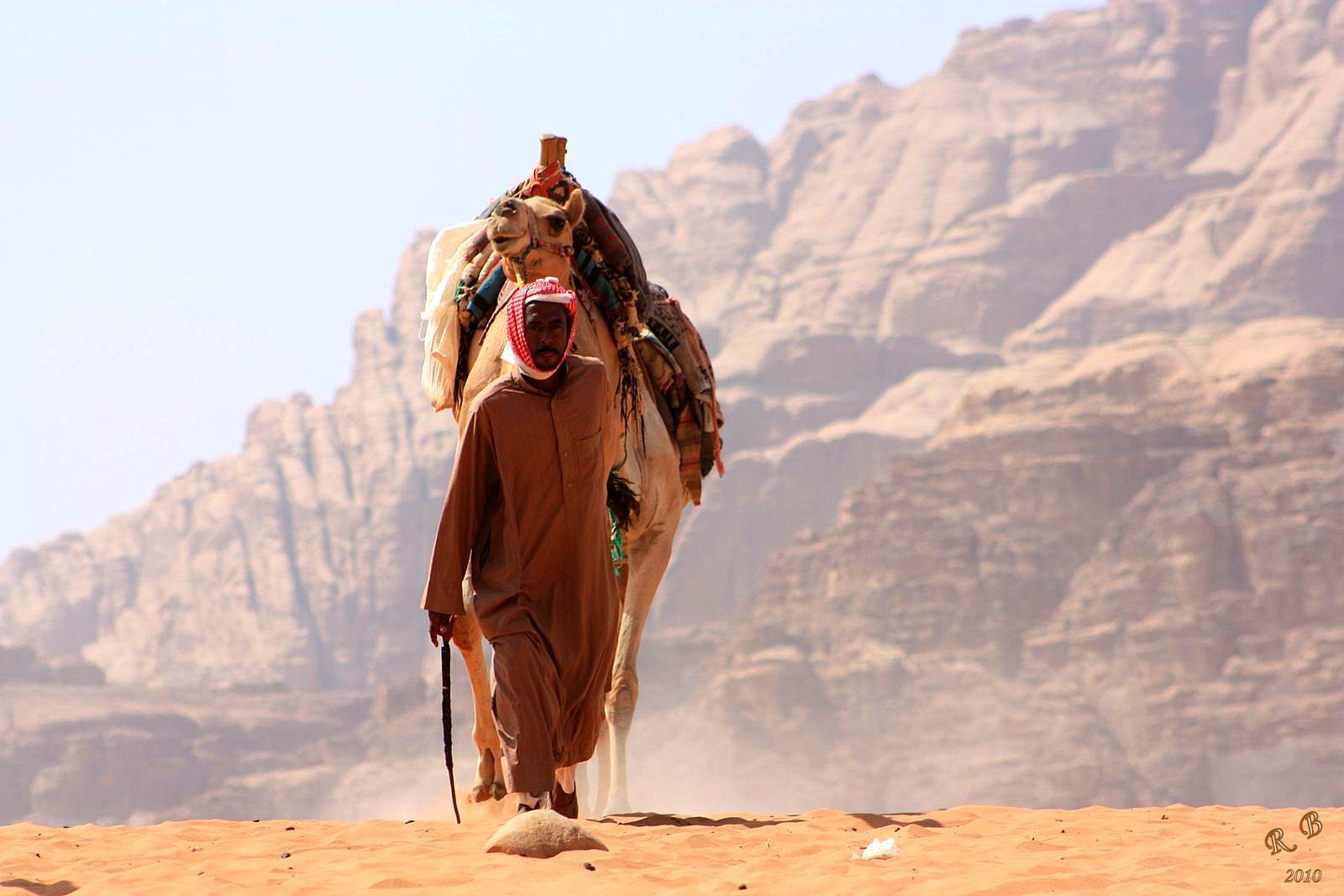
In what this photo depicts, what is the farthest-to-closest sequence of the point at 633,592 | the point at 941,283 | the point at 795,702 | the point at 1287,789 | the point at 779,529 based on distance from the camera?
the point at 941,283 → the point at 779,529 → the point at 795,702 → the point at 1287,789 → the point at 633,592

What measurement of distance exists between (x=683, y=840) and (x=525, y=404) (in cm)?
180

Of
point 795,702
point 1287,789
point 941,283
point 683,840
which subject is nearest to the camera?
point 683,840

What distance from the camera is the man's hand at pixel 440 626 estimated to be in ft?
22.7

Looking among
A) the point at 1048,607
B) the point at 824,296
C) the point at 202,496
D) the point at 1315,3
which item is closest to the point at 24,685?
the point at 202,496

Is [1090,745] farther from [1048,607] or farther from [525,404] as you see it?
[525,404]

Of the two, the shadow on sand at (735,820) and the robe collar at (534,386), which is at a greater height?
the robe collar at (534,386)

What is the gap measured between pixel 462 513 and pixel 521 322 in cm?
68

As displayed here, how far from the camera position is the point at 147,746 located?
90750 mm

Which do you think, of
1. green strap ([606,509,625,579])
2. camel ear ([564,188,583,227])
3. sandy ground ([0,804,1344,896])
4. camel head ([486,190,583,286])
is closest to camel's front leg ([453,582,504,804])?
sandy ground ([0,804,1344,896])

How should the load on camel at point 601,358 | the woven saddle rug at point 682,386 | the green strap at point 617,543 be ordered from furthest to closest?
the woven saddle rug at point 682,386, the green strap at point 617,543, the load on camel at point 601,358

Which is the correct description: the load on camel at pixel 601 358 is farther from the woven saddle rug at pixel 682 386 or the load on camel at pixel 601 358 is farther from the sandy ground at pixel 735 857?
the sandy ground at pixel 735 857

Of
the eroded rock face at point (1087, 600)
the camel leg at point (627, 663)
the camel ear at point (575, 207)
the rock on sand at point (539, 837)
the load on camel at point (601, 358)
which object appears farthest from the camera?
the eroded rock face at point (1087, 600)

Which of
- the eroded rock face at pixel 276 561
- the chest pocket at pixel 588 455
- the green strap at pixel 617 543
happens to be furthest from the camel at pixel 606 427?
the eroded rock face at pixel 276 561

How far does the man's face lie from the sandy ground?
5.47 feet
